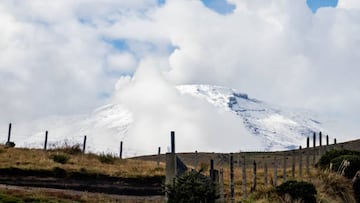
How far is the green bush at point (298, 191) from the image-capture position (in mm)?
22500

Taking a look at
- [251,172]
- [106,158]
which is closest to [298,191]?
[251,172]

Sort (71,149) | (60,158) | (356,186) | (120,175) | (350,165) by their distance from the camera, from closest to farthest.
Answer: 1. (356,186)
2. (350,165)
3. (120,175)
4. (60,158)
5. (71,149)

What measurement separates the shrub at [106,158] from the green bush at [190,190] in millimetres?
28638

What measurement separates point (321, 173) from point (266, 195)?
4.76 metres

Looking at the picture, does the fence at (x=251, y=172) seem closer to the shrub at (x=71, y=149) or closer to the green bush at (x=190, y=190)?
the green bush at (x=190, y=190)

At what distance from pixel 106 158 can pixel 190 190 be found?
1170 inches

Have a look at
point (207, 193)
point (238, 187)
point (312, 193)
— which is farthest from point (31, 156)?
point (207, 193)

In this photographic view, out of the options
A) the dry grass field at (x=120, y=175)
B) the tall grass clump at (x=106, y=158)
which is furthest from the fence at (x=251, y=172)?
the tall grass clump at (x=106, y=158)

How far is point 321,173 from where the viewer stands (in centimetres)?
2755

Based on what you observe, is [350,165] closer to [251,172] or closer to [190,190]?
[190,190]

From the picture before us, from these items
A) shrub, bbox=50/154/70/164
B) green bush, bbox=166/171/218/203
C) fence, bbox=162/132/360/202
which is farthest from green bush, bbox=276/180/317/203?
shrub, bbox=50/154/70/164

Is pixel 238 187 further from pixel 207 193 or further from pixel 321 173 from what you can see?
pixel 207 193

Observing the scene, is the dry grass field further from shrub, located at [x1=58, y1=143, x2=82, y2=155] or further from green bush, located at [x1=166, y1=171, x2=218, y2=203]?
green bush, located at [x1=166, y1=171, x2=218, y2=203]

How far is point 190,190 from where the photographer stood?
17.2m
